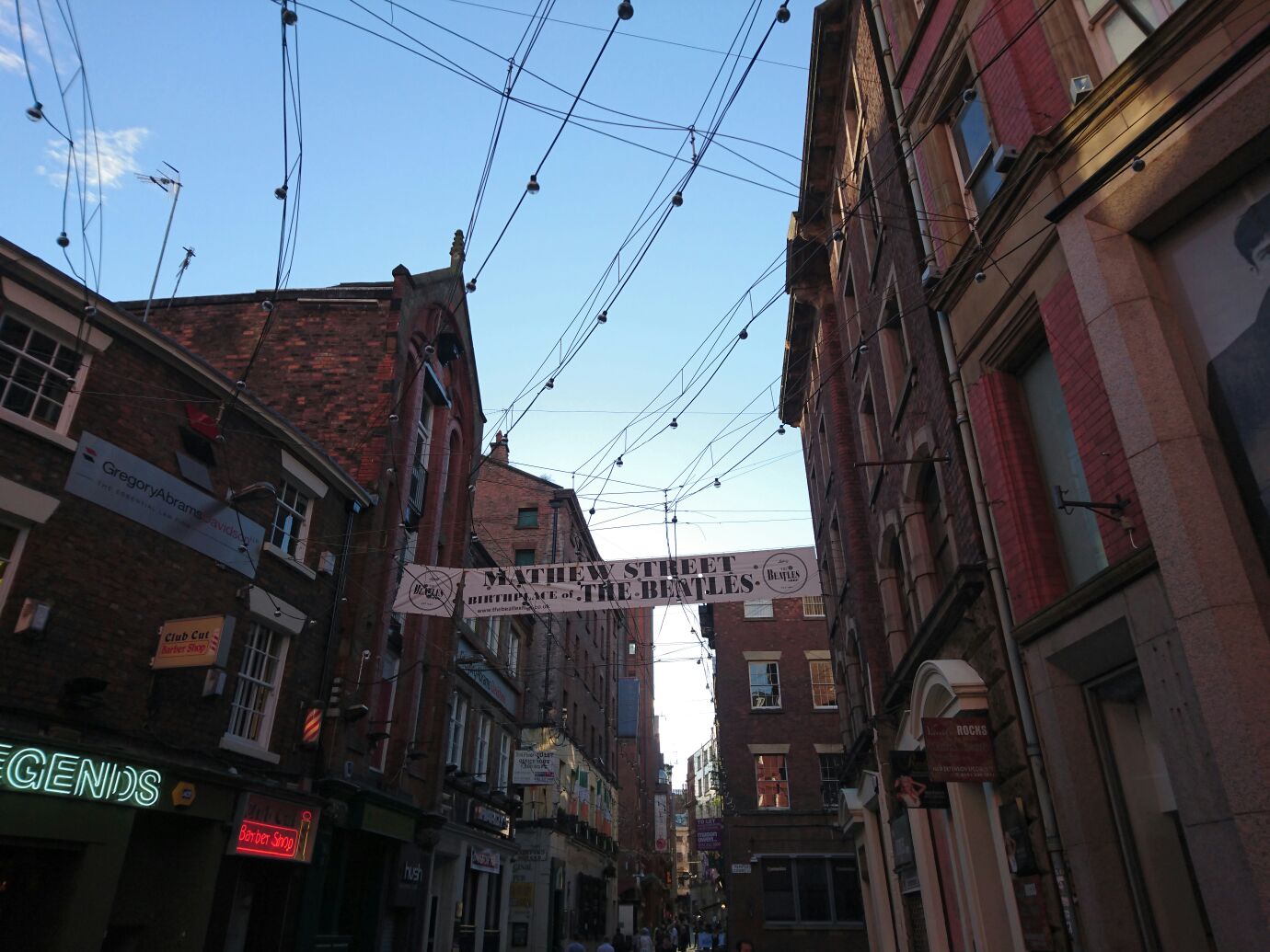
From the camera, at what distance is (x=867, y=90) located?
13.8m

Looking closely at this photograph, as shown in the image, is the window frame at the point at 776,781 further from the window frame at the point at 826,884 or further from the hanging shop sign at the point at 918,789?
the hanging shop sign at the point at 918,789

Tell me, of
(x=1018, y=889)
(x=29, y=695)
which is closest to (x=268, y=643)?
(x=29, y=695)

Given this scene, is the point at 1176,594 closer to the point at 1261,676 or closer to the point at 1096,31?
the point at 1261,676

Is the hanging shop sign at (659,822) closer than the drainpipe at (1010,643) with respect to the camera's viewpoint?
No

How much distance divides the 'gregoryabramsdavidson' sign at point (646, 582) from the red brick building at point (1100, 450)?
206 centimetres

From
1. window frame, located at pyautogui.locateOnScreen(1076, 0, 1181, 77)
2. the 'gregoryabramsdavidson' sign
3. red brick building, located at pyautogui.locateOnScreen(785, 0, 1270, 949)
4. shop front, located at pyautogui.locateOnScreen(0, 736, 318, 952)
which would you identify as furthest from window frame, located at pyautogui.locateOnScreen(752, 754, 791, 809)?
window frame, located at pyautogui.locateOnScreen(1076, 0, 1181, 77)

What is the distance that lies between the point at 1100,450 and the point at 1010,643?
7.06 feet

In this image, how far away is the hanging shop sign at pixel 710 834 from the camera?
29781mm

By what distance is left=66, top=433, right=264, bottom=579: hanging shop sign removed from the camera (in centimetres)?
1052

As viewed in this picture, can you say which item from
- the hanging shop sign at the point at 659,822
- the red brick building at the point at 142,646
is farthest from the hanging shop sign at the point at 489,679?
the hanging shop sign at the point at 659,822

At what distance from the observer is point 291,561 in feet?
47.0

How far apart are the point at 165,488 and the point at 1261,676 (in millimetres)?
12456

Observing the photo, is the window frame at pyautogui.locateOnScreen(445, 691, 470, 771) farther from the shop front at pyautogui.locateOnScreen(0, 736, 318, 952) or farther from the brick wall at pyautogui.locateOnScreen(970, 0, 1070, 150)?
the brick wall at pyautogui.locateOnScreen(970, 0, 1070, 150)

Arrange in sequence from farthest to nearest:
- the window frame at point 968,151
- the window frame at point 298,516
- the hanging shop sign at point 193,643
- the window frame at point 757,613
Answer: the window frame at point 757,613 < the window frame at point 298,516 < the hanging shop sign at point 193,643 < the window frame at point 968,151
